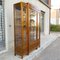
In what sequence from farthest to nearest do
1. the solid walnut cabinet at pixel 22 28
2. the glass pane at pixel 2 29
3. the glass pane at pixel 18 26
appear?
the glass pane at pixel 2 29 < the glass pane at pixel 18 26 < the solid walnut cabinet at pixel 22 28

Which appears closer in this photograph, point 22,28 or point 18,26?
point 22,28

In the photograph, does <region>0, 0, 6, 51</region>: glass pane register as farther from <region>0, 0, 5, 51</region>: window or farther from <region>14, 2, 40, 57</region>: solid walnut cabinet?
<region>14, 2, 40, 57</region>: solid walnut cabinet

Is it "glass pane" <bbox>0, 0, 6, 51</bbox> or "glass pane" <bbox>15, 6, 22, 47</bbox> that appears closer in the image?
"glass pane" <bbox>15, 6, 22, 47</bbox>

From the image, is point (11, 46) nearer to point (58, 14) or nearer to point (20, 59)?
point (20, 59)

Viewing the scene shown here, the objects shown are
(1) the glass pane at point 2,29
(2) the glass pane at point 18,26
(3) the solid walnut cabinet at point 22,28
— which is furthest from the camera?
(1) the glass pane at point 2,29

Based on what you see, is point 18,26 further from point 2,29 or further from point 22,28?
point 2,29

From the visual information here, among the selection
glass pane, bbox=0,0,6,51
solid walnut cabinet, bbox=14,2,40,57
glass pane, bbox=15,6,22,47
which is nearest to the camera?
solid walnut cabinet, bbox=14,2,40,57

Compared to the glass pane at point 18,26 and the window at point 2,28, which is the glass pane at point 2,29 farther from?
the glass pane at point 18,26

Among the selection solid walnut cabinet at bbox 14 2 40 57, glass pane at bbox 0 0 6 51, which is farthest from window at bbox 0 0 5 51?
solid walnut cabinet at bbox 14 2 40 57

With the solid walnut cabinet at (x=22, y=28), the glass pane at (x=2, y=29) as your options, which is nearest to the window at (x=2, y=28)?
the glass pane at (x=2, y=29)

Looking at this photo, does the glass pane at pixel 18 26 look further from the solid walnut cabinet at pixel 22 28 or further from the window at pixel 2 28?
the window at pixel 2 28

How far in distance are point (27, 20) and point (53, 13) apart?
22272 millimetres

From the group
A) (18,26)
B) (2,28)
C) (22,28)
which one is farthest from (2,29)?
(22,28)

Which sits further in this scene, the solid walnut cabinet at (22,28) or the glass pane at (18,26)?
the glass pane at (18,26)
